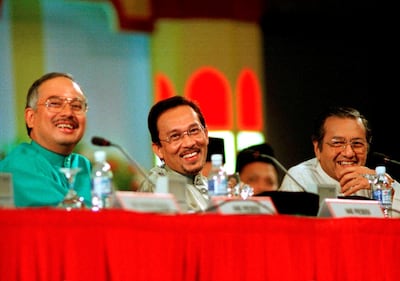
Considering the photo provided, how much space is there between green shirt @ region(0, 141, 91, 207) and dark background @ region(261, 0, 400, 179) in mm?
3653

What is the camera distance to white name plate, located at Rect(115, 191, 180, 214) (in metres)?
2.74

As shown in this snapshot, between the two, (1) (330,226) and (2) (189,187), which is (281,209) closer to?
(1) (330,226)

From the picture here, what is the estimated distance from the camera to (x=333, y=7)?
24.2ft

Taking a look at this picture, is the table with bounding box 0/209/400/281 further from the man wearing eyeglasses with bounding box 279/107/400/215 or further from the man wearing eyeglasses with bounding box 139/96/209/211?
the man wearing eyeglasses with bounding box 279/107/400/215

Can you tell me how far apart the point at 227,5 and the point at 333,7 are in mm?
722

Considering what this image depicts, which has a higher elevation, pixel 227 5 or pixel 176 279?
pixel 227 5

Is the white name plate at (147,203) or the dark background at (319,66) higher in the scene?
the dark background at (319,66)

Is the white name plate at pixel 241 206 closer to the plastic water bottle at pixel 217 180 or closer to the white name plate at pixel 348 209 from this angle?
the white name plate at pixel 348 209

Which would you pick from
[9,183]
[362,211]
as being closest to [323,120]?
[362,211]

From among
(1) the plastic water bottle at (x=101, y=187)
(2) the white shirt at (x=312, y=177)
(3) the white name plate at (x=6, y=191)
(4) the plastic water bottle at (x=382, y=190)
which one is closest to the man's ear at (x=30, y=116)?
(1) the plastic water bottle at (x=101, y=187)

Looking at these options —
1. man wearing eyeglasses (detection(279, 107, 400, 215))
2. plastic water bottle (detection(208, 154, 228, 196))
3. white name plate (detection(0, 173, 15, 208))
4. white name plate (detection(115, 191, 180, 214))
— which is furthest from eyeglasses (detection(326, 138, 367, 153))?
white name plate (detection(0, 173, 15, 208))

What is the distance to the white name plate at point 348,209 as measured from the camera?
3084 millimetres

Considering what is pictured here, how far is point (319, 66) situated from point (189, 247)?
15.7ft

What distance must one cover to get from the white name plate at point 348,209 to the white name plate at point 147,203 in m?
0.50
